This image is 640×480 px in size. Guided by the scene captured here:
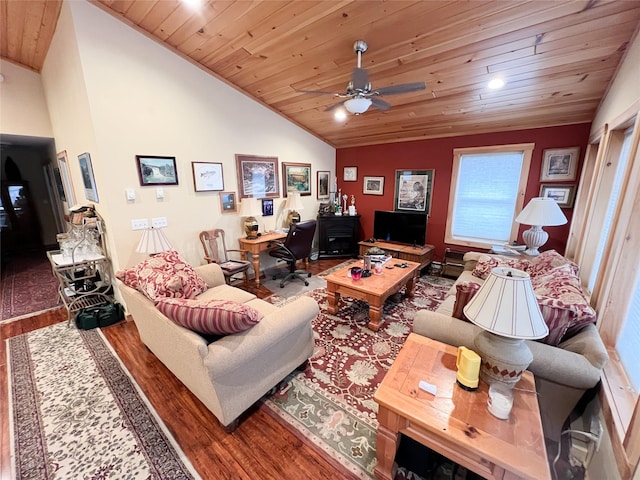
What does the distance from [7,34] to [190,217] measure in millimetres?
2706

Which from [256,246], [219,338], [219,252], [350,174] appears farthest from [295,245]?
[350,174]

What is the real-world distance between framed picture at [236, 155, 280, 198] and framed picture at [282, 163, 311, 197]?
0.20 m

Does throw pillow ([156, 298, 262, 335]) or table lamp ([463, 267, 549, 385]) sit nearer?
table lamp ([463, 267, 549, 385])

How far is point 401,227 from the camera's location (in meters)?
4.45

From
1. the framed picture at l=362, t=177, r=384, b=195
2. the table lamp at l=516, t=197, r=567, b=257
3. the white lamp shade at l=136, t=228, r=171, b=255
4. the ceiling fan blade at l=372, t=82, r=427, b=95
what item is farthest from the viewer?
the framed picture at l=362, t=177, r=384, b=195

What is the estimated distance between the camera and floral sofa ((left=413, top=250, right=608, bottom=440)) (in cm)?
127

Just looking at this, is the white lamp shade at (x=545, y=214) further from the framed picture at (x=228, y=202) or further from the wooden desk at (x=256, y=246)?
the framed picture at (x=228, y=202)

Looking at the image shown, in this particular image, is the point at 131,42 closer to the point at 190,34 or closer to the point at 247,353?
the point at 190,34

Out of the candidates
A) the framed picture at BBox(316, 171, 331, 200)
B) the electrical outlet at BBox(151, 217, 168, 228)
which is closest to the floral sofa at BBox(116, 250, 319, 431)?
the electrical outlet at BBox(151, 217, 168, 228)

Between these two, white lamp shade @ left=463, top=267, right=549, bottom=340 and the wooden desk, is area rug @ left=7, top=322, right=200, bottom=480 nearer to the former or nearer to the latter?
white lamp shade @ left=463, top=267, right=549, bottom=340

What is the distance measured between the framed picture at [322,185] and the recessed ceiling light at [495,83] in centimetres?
311

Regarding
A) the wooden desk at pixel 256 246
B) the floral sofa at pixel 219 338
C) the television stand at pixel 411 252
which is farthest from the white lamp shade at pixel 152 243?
the television stand at pixel 411 252

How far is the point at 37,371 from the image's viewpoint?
213 cm

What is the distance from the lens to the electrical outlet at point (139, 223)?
→ 2840 mm
